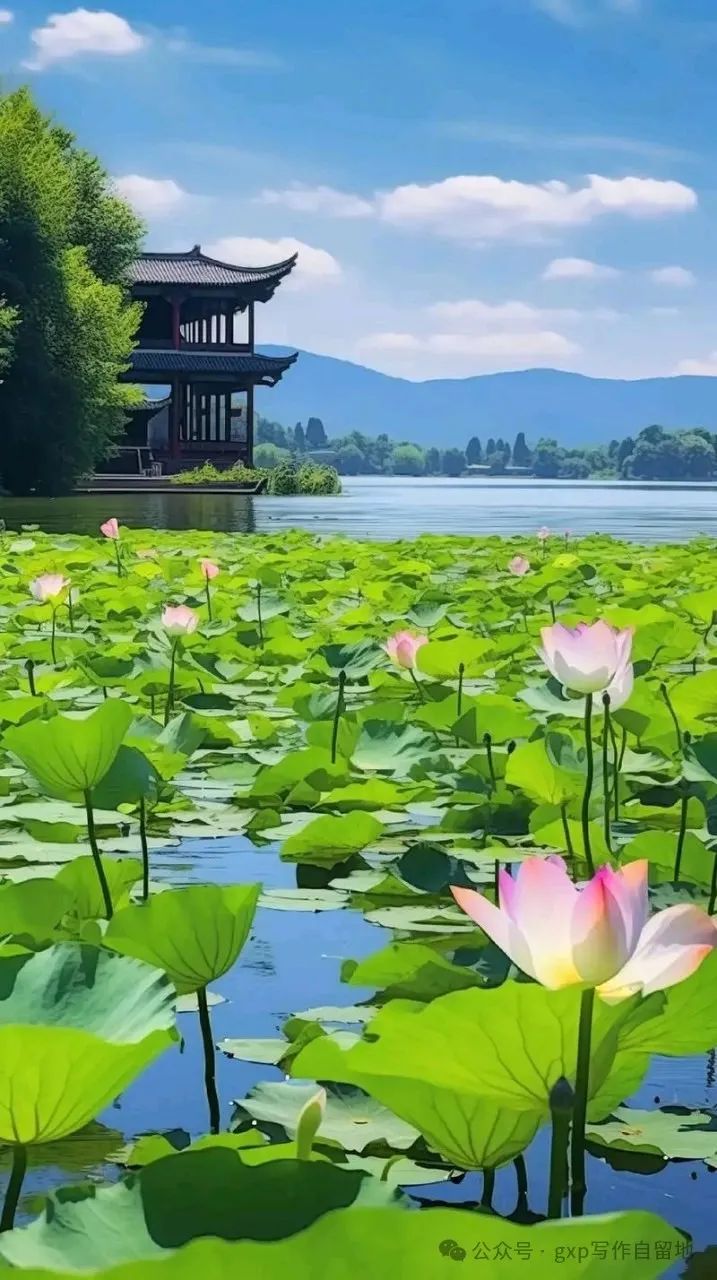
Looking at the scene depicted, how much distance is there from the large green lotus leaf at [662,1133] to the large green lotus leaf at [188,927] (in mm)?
271

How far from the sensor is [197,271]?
2756 centimetres

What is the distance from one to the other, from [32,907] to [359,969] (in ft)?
0.90

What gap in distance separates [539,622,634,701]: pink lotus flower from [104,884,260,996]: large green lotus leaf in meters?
0.53

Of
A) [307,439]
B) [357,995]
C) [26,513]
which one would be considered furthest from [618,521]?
[307,439]

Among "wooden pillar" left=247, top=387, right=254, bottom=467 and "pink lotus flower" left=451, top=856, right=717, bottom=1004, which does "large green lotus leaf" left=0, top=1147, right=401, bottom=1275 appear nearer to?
"pink lotus flower" left=451, top=856, right=717, bottom=1004

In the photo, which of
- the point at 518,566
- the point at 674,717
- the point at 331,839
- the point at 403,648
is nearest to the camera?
the point at 331,839

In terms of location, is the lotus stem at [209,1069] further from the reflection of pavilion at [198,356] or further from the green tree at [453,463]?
the green tree at [453,463]

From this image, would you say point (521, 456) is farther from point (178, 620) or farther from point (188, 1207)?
point (188, 1207)

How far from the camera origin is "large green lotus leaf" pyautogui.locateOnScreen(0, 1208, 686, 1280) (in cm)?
36

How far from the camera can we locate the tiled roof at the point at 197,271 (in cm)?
2653

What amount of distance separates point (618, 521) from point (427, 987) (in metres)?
14.9

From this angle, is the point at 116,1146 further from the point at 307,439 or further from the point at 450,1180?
the point at 307,439

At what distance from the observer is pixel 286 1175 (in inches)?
18.7

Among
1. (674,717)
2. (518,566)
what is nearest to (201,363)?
(518,566)
